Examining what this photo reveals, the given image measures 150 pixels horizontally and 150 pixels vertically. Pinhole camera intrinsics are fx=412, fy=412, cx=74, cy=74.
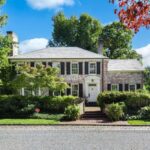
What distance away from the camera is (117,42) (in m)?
67.1

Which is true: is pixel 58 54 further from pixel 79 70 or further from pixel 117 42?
pixel 117 42

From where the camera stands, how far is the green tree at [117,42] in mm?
66188

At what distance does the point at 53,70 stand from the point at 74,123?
30.1ft

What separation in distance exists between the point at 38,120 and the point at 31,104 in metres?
4.23

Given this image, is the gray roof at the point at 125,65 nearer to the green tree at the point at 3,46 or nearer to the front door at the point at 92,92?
the front door at the point at 92,92

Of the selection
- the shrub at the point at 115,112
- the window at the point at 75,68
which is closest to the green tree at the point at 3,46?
the window at the point at 75,68

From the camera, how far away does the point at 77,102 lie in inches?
1363

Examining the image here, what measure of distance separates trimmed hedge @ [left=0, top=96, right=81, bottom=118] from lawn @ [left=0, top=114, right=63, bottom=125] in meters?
1.62

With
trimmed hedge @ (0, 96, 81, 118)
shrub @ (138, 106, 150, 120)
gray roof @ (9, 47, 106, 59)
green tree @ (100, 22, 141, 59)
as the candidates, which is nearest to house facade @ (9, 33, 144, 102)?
gray roof @ (9, 47, 106, 59)

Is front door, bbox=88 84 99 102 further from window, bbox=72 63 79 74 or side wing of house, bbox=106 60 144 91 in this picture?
window, bbox=72 63 79 74

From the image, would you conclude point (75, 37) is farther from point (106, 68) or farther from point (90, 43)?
point (106, 68)

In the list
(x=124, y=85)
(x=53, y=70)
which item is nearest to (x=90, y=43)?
(x=124, y=85)

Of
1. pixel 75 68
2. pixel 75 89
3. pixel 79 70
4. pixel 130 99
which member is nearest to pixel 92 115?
pixel 130 99

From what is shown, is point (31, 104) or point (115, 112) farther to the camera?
point (31, 104)
